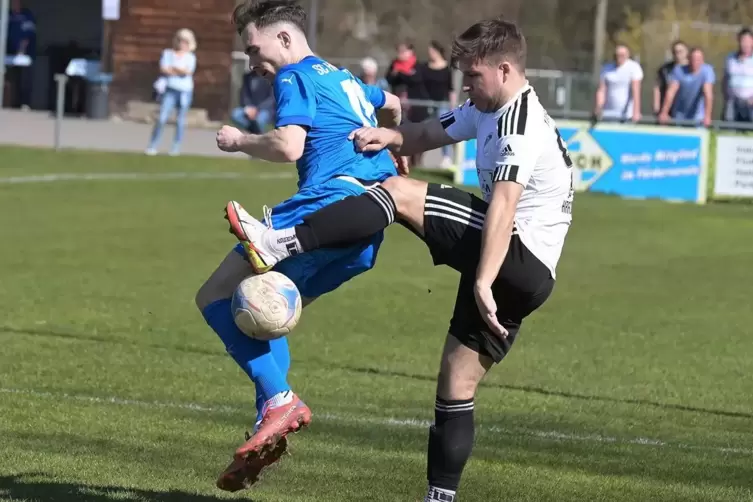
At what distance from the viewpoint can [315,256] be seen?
6164mm

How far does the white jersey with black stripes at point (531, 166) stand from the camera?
550cm

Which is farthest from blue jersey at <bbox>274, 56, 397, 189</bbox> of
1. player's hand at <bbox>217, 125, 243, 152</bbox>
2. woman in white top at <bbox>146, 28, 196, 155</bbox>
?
woman in white top at <bbox>146, 28, 196, 155</bbox>

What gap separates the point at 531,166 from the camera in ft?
18.0

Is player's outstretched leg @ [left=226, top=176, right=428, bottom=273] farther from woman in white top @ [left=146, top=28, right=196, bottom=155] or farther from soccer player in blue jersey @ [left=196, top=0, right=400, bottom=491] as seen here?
woman in white top @ [left=146, top=28, right=196, bottom=155]

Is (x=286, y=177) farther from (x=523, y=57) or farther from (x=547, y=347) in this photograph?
(x=523, y=57)

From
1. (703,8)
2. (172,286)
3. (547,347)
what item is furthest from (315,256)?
(703,8)

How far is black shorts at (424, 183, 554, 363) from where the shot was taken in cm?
566

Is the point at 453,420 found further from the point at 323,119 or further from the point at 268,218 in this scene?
the point at 323,119

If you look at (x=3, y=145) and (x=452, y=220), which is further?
(x=3, y=145)

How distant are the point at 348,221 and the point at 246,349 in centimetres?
83

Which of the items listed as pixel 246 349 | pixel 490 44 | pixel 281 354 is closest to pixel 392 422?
pixel 281 354

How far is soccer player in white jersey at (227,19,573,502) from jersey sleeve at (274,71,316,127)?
1.33 feet

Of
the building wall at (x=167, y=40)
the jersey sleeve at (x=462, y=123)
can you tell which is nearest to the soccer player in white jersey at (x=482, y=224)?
the jersey sleeve at (x=462, y=123)

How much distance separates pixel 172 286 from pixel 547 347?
12.4 feet
